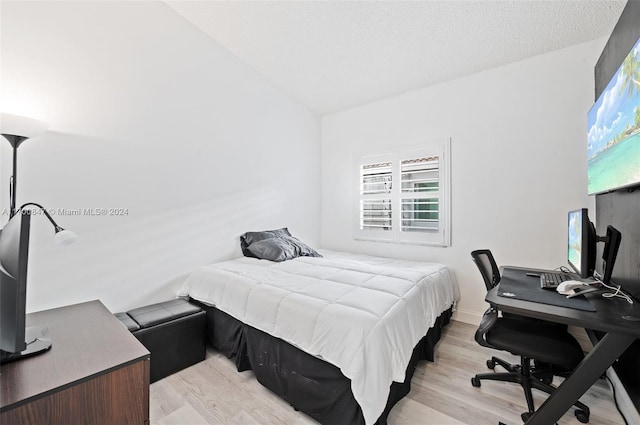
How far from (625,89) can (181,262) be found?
351 centimetres

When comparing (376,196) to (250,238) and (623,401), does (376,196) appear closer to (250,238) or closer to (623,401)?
(250,238)

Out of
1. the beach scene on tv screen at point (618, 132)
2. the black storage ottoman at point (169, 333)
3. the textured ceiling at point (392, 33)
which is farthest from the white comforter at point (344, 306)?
the textured ceiling at point (392, 33)

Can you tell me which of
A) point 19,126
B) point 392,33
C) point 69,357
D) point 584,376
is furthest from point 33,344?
point 392,33

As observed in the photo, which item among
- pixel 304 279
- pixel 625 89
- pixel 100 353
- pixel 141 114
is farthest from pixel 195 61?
pixel 625 89

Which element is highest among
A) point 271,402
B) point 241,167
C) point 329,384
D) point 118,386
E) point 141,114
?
point 141,114

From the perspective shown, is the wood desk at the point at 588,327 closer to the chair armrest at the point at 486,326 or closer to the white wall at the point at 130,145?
the chair armrest at the point at 486,326

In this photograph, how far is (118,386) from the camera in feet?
3.46

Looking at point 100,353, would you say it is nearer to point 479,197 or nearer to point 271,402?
point 271,402

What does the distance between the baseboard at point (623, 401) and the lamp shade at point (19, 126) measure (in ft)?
12.2

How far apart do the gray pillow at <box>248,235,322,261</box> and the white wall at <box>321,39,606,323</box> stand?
1299 millimetres

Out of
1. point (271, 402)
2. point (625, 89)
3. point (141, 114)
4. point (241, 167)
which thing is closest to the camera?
point (625, 89)

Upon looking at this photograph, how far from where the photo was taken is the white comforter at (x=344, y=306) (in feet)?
4.66

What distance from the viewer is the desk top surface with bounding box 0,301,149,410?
3.05ft

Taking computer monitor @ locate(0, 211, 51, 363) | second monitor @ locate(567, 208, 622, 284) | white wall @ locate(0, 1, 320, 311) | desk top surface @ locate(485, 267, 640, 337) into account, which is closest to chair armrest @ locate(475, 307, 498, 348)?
desk top surface @ locate(485, 267, 640, 337)
